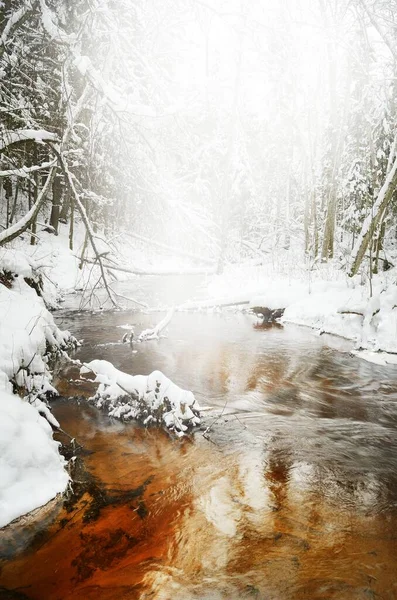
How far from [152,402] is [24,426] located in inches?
78.0

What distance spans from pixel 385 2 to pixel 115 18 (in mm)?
8165

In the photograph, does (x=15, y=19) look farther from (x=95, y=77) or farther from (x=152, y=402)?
(x=152, y=402)

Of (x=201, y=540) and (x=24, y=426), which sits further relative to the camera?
(x=24, y=426)

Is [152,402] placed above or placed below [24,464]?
below

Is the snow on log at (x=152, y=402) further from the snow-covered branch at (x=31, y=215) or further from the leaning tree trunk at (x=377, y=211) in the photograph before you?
the leaning tree trunk at (x=377, y=211)

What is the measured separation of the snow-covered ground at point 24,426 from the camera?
3.63 m

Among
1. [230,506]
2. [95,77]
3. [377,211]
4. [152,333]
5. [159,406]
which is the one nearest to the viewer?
[95,77]

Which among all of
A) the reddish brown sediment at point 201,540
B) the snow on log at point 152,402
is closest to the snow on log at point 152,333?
the snow on log at point 152,402

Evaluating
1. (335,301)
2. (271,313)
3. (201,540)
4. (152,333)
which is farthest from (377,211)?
(201,540)

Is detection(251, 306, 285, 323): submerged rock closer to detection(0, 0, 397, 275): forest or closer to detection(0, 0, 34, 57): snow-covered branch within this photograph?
detection(0, 0, 397, 275): forest

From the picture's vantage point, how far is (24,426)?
4.12m

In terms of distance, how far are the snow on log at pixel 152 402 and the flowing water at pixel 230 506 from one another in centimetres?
22

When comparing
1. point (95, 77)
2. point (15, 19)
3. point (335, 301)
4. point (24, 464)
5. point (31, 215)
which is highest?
point (15, 19)

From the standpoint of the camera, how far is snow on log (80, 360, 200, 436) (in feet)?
18.2
